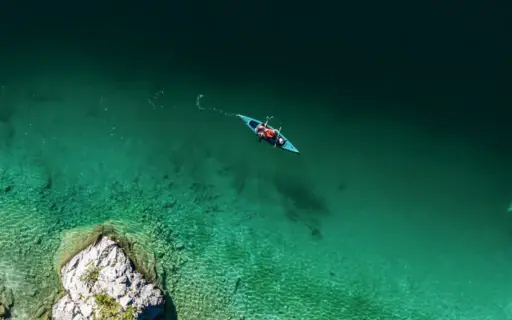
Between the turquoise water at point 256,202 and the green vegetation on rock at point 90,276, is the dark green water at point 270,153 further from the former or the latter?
the green vegetation on rock at point 90,276

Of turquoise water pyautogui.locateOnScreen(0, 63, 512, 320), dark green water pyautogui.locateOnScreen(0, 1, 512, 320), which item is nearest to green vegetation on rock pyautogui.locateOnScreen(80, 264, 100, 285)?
dark green water pyautogui.locateOnScreen(0, 1, 512, 320)

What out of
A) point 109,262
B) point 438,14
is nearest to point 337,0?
point 438,14

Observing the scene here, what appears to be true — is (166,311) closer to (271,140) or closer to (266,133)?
(271,140)

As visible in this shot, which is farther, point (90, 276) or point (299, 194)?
point (299, 194)

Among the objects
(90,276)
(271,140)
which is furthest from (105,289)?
(271,140)

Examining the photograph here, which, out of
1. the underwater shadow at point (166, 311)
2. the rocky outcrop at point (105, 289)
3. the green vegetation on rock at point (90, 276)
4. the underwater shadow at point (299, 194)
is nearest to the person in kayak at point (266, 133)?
the underwater shadow at point (299, 194)
